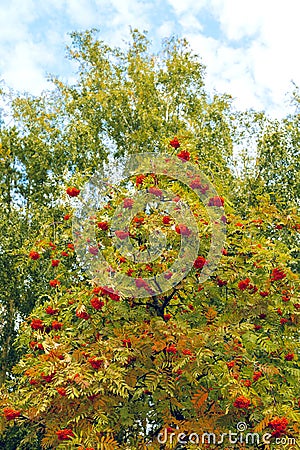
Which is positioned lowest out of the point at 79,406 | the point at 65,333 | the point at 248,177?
the point at 79,406

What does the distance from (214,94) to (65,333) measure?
10.4 meters

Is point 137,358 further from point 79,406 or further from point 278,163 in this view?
point 278,163

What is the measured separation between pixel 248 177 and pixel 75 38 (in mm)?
6615

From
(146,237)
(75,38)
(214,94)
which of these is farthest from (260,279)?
(75,38)

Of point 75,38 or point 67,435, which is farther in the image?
point 75,38

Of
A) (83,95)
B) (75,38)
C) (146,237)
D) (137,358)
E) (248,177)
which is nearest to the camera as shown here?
(137,358)

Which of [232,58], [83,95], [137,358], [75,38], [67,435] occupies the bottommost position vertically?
[67,435]

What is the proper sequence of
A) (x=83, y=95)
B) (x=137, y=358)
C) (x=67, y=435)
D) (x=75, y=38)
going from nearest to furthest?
(x=67, y=435) → (x=137, y=358) → (x=83, y=95) → (x=75, y=38)

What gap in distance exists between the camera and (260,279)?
16.2ft

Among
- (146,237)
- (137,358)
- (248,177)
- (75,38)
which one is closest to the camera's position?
(137,358)

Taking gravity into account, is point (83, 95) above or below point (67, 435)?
above

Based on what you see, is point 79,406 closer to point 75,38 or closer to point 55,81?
point 55,81

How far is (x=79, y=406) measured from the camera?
4.48 m

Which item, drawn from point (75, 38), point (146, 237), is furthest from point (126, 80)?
point (146, 237)
